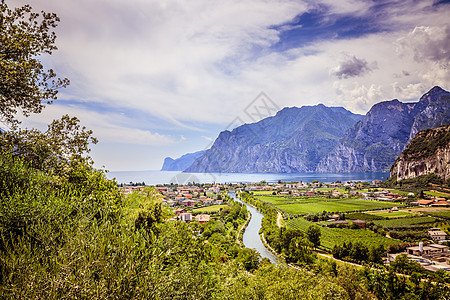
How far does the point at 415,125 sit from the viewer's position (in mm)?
186250

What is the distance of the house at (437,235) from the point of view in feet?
104

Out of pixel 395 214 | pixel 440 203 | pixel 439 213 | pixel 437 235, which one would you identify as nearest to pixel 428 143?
pixel 440 203

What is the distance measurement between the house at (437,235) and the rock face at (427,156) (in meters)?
43.7

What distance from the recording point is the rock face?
6756 cm

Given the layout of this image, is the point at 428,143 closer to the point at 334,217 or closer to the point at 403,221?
the point at 403,221

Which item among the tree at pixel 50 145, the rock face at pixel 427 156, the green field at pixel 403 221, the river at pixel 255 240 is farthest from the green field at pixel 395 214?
the tree at pixel 50 145

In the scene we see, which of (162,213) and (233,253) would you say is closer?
(162,213)

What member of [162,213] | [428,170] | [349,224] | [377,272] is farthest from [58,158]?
[428,170]

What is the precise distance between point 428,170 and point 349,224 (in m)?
56.0

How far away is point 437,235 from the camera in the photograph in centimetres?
3238

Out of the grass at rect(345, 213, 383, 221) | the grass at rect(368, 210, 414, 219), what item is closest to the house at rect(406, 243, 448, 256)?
the grass at rect(345, 213, 383, 221)

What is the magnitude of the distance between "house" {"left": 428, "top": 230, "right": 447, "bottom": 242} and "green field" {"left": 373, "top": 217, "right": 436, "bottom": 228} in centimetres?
443

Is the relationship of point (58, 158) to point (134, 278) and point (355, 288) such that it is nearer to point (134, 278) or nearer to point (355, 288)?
point (134, 278)

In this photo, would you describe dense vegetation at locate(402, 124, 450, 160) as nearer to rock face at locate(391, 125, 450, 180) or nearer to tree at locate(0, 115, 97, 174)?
rock face at locate(391, 125, 450, 180)
